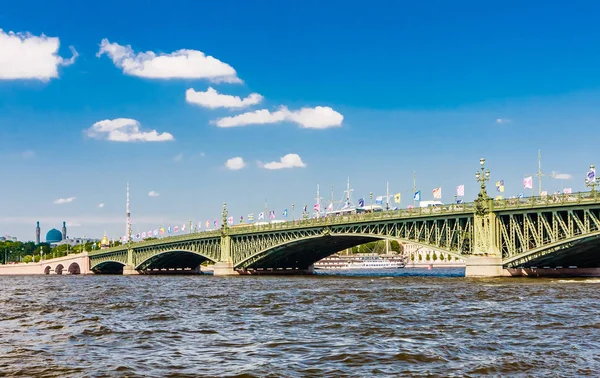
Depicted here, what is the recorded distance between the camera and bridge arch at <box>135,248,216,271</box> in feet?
537

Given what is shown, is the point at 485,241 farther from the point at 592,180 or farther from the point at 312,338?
the point at 312,338

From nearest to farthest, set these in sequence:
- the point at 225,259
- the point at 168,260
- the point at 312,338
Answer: the point at 312,338 < the point at 225,259 < the point at 168,260

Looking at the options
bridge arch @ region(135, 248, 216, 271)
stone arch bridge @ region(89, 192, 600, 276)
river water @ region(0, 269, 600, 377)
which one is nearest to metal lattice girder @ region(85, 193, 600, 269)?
stone arch bridge @ region(89, 192, 600, 276)

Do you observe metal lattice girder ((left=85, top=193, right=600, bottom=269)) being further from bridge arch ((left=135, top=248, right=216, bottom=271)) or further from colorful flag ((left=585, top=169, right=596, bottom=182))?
bridge arch ((left=135, top=248, right=216, bottom=271))

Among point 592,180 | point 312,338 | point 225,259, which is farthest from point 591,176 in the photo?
point 225,259

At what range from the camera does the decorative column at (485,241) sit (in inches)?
3482

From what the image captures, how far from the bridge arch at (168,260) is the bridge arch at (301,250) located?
84.2ft

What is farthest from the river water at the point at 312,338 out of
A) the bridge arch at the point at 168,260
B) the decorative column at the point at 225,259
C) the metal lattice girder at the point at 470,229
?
the bridge arch at the point at 168,260

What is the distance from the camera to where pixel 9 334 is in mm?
37312

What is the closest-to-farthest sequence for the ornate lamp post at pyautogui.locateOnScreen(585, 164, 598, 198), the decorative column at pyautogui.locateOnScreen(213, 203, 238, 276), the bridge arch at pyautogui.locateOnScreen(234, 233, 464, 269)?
the ornate lamp post at pyautogui.locateOnScreen(585, 164, 598, 198) < the bridge arch at pyautogui.locateOnScreen(234, 233, 464, 269) < the decorative column at pyautogui.locateOnScreen(213, 203, 238, 276)

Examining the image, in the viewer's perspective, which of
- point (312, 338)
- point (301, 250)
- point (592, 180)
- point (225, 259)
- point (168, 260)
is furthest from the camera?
point (168, 260)

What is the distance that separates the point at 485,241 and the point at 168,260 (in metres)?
102

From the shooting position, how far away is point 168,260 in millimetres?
174875

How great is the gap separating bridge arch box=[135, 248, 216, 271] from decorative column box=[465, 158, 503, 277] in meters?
81.2
